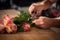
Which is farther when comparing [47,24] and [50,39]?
[47,24]

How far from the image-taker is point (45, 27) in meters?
1.36

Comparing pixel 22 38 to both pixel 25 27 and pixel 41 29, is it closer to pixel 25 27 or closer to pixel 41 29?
pixel 25 27

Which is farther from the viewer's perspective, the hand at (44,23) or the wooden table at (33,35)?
the hand at (44,23)

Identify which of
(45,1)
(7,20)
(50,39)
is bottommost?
(50,39)

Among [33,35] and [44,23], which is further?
[44,23]

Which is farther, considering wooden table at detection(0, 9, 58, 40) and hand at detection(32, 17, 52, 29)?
hand at detection(32, 17, 52, 29)

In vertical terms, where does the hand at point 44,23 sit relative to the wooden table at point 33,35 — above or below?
above

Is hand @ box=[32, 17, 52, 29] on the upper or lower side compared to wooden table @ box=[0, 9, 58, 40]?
upper

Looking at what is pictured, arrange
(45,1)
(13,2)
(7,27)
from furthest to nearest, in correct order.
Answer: (13,2)
(45,1)
(7,27)

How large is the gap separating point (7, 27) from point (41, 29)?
1.02ft

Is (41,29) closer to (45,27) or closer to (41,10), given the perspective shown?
(45,27)

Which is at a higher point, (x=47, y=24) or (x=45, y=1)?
(x=45, y=1)

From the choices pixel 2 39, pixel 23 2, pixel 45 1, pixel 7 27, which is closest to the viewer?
pixel 2 39

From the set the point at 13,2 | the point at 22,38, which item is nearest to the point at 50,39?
the point at 22,38
